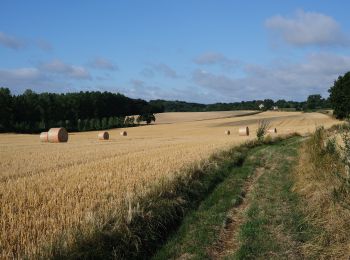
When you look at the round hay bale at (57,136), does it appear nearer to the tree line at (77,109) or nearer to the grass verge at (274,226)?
the grass verge at (274,226)

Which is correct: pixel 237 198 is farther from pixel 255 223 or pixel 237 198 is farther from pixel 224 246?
pixel 224 246

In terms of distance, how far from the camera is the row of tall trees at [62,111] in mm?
80812

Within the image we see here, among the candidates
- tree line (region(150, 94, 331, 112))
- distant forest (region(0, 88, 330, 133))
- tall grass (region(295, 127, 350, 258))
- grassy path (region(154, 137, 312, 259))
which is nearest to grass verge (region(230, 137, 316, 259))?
grassy path (region(154, 137, 312, 259))

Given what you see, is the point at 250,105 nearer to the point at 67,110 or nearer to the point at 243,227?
the point at 67,110

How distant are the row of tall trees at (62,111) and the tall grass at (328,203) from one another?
72.3 m

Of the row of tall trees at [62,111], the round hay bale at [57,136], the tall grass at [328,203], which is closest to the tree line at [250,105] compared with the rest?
the row of tall trees at [62,111]

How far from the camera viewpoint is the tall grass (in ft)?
25.3

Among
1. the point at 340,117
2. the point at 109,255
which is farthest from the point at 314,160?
the point at 340,117

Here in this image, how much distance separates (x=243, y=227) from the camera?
9539 mm

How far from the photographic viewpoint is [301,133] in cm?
5203

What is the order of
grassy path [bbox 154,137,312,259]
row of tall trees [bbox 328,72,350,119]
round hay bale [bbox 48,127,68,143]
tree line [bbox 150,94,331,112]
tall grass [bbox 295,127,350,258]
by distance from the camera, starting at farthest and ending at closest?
tree line [bbox 150,94,331,112], row of tall trees [bbox 328,72,350,119], round hay bale [bbox 48,127,68,143], grassy path [bbox 154,137,312,259], tall grass [bbox 295,127,350,258]

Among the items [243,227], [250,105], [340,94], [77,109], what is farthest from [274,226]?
[250,105]

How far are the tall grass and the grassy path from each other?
31cm

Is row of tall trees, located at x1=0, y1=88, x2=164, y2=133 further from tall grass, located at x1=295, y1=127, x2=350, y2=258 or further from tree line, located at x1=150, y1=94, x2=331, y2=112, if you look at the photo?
tall grass, located at x1=295, y1=127, x2=350, y2=258
